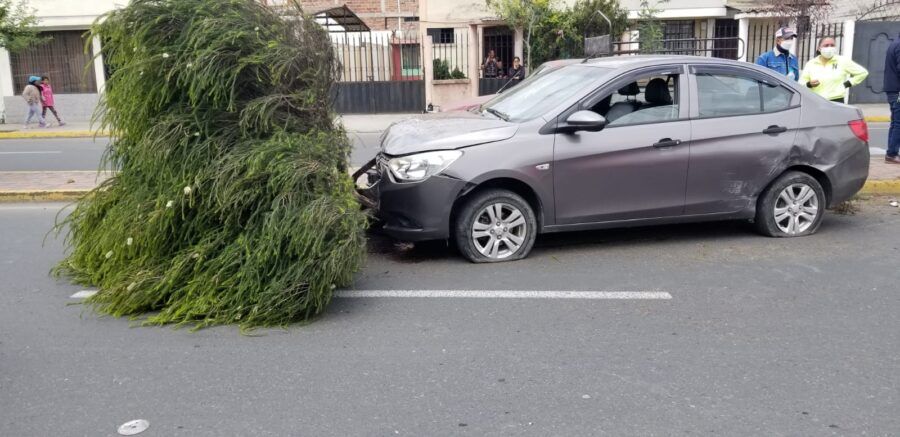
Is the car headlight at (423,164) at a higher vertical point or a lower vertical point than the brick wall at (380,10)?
lower

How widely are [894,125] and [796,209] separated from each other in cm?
391

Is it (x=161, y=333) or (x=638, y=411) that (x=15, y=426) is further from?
(x=638, y=411)

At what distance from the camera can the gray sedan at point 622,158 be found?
6156mm

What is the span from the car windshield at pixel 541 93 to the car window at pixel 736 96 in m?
0.92

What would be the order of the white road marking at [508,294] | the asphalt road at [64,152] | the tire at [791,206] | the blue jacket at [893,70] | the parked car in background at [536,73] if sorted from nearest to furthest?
the white road marking at [508,294] → the tire at [791,206] → the parked car in background at [536,73] → the blue jacket at [893,70] → the asphalt road at [64,152]

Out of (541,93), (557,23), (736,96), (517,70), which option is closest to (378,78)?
(517,70)

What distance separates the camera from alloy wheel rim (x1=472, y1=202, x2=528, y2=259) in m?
6.25

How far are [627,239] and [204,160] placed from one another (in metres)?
3.88

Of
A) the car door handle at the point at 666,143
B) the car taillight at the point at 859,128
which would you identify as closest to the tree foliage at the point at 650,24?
the car taillight at the point at 859,128

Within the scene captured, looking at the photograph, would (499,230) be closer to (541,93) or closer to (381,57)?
(541,93)

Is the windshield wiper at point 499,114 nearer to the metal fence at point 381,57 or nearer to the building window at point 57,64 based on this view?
the metal fence at point 381,57

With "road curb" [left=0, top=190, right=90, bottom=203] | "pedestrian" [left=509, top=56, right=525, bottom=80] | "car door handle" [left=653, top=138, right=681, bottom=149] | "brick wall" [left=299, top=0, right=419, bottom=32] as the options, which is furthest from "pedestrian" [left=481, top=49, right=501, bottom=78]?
"car door handle" [left=653, top=138, right=681, bottom=149]

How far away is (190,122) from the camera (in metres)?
5.47

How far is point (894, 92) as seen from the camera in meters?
9.72
